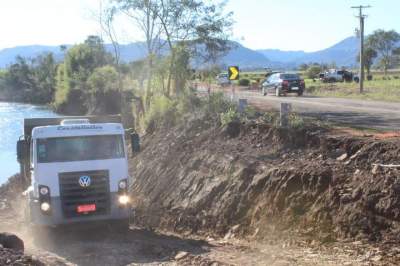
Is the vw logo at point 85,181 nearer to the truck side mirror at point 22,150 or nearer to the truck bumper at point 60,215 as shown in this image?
the truck bumper at point 60,215

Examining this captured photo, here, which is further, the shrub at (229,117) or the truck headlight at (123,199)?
the shrub at (229,117)

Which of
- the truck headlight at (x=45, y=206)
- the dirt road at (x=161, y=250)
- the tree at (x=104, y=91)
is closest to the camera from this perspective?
the dirt road at (x=161, y=250)

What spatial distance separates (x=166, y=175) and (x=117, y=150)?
7757 mm

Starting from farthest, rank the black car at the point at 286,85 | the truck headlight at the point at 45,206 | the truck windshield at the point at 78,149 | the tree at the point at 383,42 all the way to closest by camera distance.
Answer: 1. the tree at the point at 383,42
2. the black car at the point at 286,85
3. the truck windshield at the point at 78,149
4. the truck headlight at the point at 45,206

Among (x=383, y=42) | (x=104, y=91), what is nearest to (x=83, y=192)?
(x=104, y=91)

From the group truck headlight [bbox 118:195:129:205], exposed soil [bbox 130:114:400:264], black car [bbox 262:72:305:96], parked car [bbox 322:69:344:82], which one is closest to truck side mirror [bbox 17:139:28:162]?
truck headlight [bbox 118:195:129:205]

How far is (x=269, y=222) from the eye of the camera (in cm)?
1417

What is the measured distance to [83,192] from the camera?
583 inches

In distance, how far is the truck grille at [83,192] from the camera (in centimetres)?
1470

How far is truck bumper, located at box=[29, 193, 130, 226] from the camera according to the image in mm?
14602

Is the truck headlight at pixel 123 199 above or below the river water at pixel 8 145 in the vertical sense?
above

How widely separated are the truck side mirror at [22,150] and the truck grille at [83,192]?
1.39m

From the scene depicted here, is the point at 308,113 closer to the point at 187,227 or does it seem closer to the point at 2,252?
the point at 187,227

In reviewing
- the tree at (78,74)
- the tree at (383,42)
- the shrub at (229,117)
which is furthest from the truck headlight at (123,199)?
the tree at (383,42)
